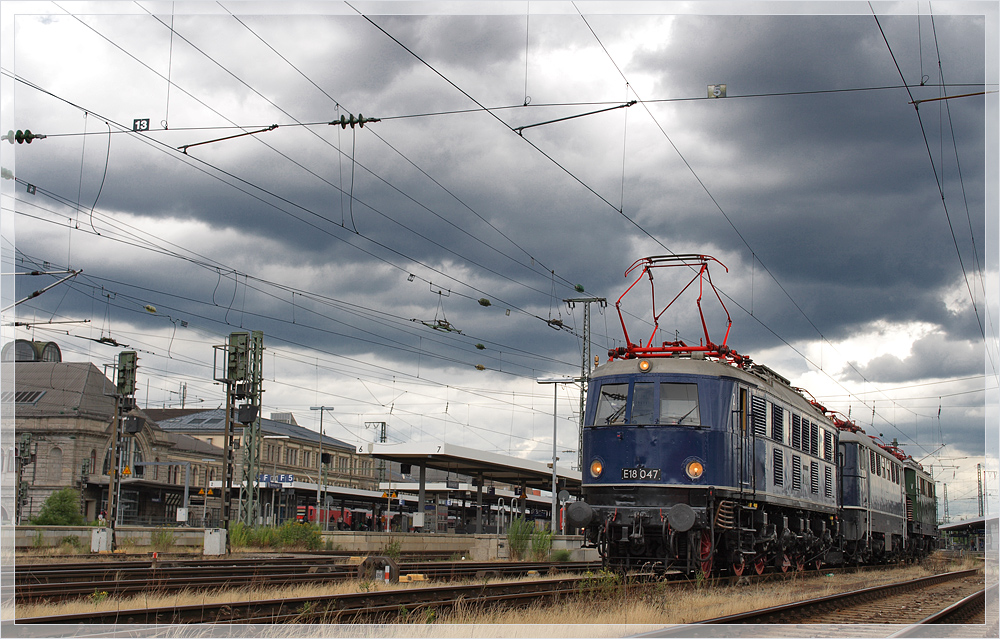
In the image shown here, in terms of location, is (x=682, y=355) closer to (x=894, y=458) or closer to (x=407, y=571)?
(x=407, y=571)

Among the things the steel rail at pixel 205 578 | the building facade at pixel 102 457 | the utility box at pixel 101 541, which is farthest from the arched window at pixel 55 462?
the steel rail at pixel 205 578

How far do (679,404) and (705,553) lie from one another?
111 inches

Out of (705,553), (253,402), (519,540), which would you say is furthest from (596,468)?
(253,402)

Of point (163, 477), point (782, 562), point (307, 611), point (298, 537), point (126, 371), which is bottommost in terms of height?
point (298, 537)

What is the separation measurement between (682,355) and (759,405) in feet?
6.30

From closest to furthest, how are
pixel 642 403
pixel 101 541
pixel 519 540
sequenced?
pixel 642 403 < pixel 519 540 < pixel 101 541

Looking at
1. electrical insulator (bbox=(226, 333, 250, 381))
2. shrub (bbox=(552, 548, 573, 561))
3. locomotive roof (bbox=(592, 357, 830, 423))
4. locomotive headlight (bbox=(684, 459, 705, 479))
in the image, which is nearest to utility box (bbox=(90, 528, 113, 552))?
electrical insulator (bbox=(226, 333, 250, 381))

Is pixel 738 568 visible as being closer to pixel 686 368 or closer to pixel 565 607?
pixel 686 368

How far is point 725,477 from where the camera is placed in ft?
56.1

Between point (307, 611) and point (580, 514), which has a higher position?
point (580, 514)

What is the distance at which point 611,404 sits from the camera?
17.9 metres

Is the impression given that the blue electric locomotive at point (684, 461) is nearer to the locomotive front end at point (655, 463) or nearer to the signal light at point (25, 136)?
the locomotive front end at point (655, 463)

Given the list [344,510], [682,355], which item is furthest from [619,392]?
[344,510]

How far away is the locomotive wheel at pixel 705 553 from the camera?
16844 millimetres
